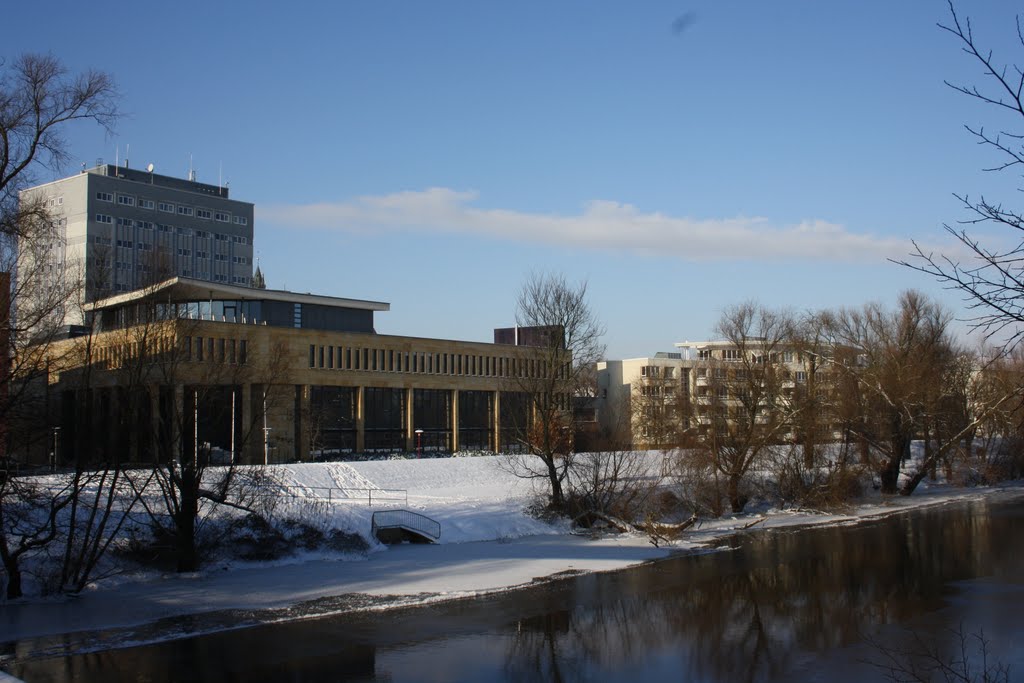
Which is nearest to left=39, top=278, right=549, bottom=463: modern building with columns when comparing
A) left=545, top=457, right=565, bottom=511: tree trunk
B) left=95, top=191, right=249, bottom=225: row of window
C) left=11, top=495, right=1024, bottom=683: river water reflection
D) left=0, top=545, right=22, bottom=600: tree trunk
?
left=545, top=457, right=565, bottom=511: tree trunk

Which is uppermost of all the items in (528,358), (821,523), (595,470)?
(528,358)

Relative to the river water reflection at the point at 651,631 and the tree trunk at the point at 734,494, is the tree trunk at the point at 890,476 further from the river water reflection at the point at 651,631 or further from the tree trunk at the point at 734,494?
the river water reflection at the point at 651,631

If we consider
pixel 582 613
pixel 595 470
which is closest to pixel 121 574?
pixel 582 613

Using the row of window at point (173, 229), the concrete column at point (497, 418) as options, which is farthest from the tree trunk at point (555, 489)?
the row of window at point (173, 229)

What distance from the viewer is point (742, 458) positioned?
50062 mm

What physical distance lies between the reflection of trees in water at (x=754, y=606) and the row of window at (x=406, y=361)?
36607 millimetres

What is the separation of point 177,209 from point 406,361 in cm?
6624

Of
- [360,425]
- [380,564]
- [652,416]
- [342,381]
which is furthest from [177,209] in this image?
[380,564]

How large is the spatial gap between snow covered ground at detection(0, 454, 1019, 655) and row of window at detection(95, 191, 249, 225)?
8441 centimetres

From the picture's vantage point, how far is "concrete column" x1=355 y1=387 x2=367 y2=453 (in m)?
76.7

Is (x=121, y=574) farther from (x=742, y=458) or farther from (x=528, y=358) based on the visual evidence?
(x=742, y=458)

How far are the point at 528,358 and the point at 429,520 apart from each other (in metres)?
11.4

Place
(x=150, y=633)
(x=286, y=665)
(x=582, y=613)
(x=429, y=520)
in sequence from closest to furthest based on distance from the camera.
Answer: (x=286, y=665) < (x=150, y=633) < (x=582, y=613) < (x=429, y=520)

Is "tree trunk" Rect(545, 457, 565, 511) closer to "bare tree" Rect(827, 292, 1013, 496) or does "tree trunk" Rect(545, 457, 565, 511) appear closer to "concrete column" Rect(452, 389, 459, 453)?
"bare tree" Rect(827, 292, 1013, 496)
